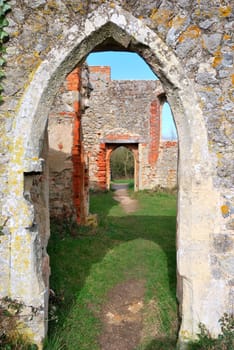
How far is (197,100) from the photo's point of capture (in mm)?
2496

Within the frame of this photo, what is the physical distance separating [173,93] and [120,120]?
1251 centimetres

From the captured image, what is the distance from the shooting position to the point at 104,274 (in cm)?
457

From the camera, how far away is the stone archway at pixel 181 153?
2.46 meters

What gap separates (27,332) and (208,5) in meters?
3.12

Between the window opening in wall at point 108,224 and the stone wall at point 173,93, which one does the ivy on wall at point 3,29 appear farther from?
the window opening in wall at point 108,224

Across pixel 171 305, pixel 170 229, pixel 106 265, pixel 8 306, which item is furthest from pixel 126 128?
pixel 8 306

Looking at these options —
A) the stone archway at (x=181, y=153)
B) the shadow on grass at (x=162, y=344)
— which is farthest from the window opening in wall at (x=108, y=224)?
the stone archway at (x=181, y=153)

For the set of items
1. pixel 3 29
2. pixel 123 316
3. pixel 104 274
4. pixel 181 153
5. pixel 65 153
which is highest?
pixel 3 29

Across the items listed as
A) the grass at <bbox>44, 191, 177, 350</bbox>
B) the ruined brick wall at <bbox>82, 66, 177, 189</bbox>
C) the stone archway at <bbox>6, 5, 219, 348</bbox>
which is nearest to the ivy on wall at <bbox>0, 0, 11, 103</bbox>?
the stone archway at <bbox>6, 5, 219, 348</bbox>

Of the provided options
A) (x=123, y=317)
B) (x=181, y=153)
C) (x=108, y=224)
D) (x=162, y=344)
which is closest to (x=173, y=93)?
(x=181, y=153)

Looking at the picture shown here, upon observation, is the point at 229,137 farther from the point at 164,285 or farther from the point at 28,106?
the point at 164,285

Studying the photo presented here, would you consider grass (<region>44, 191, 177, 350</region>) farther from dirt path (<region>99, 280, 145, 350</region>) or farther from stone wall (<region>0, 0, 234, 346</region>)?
stone wall (<region>0, 0, 234, 346</region>)

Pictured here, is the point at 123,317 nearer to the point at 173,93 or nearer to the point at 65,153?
the point at 173,93

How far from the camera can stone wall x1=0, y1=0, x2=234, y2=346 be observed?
8.14 ft
